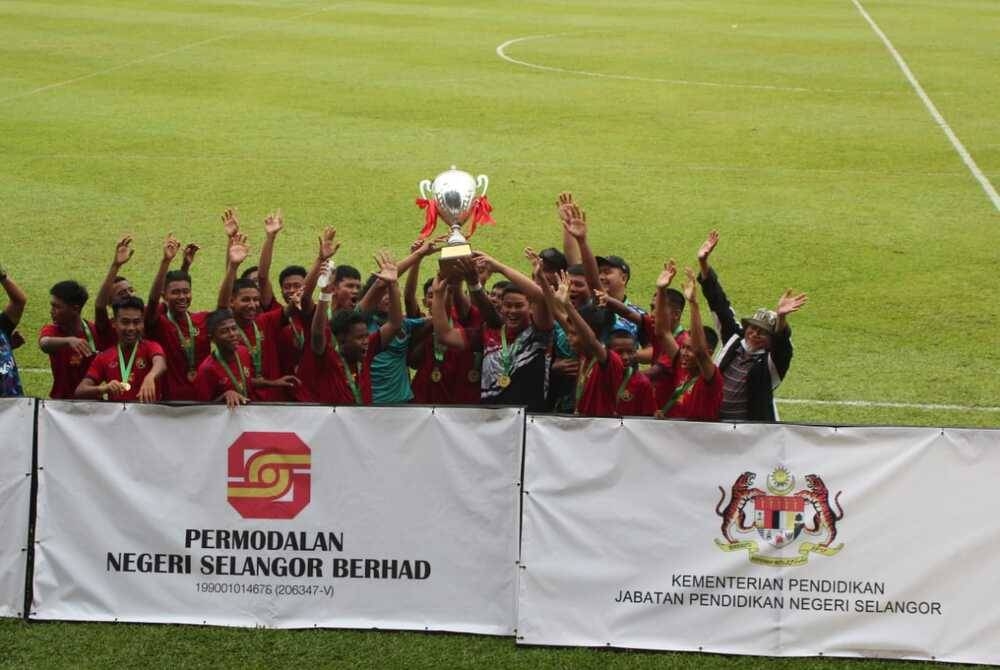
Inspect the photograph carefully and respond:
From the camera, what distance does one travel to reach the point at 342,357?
9930 mm

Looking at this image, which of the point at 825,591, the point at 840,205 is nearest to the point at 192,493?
the point at 825,591

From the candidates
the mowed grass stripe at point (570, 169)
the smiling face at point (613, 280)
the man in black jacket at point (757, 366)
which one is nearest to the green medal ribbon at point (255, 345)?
the smiling face at point (613, 280)

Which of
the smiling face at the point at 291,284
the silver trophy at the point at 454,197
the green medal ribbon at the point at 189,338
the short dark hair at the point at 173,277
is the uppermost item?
the silver trophy at the point at 454,197

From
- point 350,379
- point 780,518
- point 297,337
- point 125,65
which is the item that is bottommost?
point 125,65

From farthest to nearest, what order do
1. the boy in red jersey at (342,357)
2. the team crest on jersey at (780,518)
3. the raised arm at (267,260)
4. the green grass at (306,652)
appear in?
the raised arm at (267,260) < the boy in red jersey at (342,357) < the team crest on jersey at (780,518) < the green grass at (306,652)

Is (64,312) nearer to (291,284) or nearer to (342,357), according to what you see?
(291,284)

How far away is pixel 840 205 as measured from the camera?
19797mm

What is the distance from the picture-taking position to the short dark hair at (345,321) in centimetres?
991

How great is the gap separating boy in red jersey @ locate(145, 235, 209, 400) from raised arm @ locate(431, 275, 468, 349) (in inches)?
67.9

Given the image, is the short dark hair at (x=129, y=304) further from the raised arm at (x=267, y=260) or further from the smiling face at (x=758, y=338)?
the smiling face at (x=758, y=338)

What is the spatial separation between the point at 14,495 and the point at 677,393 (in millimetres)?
4141

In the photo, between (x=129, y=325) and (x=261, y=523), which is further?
(x=129, y=325)

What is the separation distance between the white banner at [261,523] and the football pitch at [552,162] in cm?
22

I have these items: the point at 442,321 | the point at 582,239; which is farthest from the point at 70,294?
the point at 582,239
